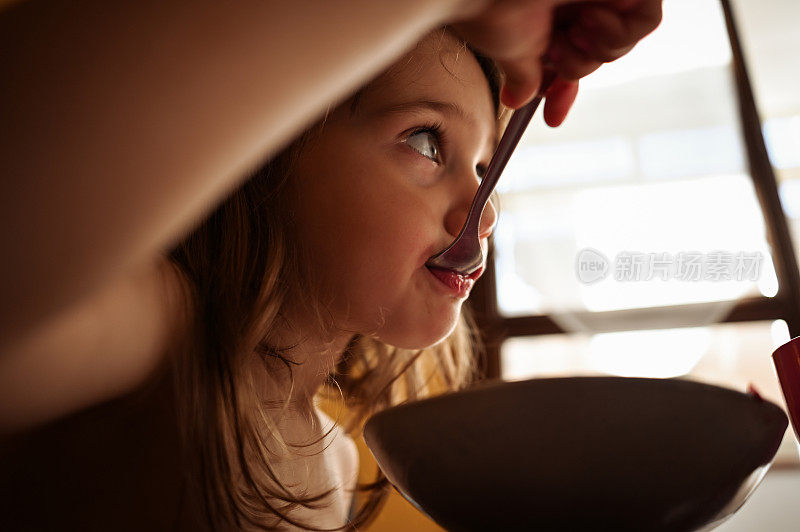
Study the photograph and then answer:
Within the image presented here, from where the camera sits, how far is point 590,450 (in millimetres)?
291

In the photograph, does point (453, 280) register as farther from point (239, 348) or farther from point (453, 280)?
point (239, 348)

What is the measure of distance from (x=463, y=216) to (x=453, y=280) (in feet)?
0.23

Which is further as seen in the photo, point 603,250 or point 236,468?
point 603,250

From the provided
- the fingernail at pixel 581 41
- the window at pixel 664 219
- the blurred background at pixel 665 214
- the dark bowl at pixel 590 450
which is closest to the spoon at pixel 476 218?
the fingernail at pixel 581 41

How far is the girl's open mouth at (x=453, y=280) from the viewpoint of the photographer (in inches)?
24.1

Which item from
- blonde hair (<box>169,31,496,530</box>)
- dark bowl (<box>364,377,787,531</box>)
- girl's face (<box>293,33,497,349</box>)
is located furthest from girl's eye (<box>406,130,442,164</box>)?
Result: dark bowl (<box>364,377,787,531</box>)

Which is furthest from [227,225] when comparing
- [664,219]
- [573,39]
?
[664,219]

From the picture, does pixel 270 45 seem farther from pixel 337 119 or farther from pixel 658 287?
pixel 658 287

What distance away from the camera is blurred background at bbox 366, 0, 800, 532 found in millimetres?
1540

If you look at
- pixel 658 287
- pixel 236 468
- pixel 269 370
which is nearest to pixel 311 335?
pixel 269 370

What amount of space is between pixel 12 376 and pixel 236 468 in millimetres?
216

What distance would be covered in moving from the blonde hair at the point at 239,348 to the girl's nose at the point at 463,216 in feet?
0.52

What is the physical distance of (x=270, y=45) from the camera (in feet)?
0.81

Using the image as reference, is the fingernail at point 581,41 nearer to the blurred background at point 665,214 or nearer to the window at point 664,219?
the blurred background at point 665,214
